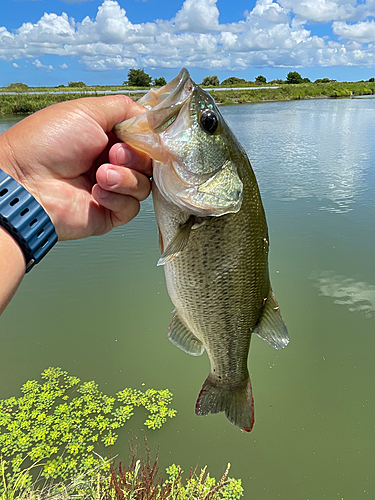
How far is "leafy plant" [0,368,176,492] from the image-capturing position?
10.9 feet

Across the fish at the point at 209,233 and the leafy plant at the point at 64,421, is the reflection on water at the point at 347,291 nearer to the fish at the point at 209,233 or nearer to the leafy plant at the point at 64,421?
the leafy plant at the point at 64,421

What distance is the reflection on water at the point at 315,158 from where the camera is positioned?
33.1ft

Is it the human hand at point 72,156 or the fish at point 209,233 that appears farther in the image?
the human hand at point 72,156

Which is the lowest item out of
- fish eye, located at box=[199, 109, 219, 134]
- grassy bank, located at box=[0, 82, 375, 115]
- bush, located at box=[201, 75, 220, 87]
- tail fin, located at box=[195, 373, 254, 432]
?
tail fin, located at box=[195, 373, 254, 432]

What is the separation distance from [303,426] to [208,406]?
2.45 m

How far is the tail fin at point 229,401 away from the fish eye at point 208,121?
1.29m

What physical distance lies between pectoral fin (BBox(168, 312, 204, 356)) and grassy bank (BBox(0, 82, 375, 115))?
98.2 feet

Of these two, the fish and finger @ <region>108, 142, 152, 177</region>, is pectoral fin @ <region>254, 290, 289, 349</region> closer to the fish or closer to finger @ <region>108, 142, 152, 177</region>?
the fish

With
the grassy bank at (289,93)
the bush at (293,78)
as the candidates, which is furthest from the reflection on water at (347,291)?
the bush at (293,78)

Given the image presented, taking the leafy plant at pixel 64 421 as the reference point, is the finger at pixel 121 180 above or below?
above

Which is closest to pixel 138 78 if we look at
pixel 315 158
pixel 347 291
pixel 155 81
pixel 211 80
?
pixel 155 81

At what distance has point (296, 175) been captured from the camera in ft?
38.5

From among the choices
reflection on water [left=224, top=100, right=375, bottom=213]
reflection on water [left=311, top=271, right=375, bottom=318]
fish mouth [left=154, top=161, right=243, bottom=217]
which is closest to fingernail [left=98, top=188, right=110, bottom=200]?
fish mouth [left=154, top=161, right=243, bottom=217]

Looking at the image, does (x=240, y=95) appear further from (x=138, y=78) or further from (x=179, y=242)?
(x=179, y=242)
